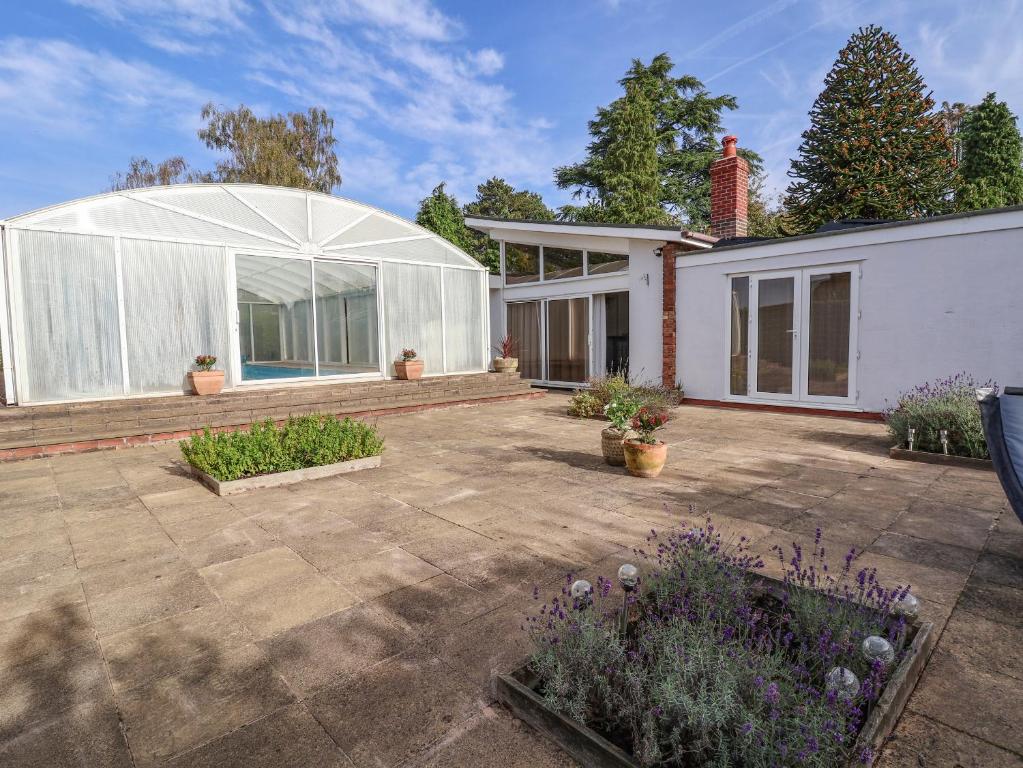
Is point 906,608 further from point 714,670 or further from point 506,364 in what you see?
point 506,364

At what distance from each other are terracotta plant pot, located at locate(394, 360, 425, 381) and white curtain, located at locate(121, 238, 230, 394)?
296 cm

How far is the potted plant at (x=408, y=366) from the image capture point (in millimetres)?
10016

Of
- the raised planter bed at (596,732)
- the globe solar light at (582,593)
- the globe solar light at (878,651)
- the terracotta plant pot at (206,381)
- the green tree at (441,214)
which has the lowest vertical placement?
the raised planter bed at (596,732)

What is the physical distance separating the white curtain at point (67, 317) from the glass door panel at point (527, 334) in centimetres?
793

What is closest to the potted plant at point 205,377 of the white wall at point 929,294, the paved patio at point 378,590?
the paved patio at point 378,590

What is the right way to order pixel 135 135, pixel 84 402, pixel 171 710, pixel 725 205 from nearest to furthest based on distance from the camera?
1. pixel 171 710
2. pixel 84 402
3. pixel 725 205
4. pixel 135 135

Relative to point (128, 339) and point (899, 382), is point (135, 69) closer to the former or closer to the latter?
point (128, 339)

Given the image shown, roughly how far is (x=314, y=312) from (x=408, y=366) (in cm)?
191

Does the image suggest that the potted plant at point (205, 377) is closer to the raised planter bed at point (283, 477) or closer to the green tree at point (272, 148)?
the raised planter bed at point (283, 477)

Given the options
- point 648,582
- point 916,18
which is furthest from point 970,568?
point 916,18

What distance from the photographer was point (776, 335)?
333 inches

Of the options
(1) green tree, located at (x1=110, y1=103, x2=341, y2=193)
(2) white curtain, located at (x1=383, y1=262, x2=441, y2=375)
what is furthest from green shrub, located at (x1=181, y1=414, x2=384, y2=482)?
(1) green tree, located at (x1=110, y1=103, x2=341, y2=193)

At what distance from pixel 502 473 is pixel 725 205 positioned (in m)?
8.40

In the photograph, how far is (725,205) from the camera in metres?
10.7
